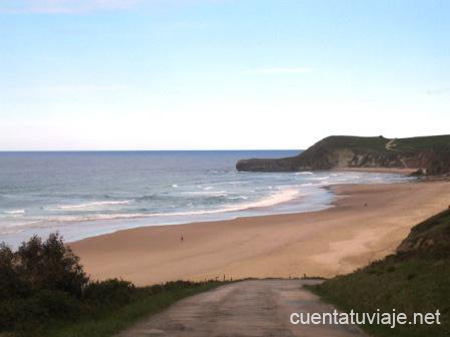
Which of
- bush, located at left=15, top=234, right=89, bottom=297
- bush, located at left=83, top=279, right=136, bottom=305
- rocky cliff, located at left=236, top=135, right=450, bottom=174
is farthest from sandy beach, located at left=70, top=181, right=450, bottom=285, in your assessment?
rocky cliff, located at left=236, top=135, right=450, bottom=174

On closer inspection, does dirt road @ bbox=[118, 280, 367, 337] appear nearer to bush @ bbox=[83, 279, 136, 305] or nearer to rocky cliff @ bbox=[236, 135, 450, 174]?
bush @ bbox=[83, 279, 136, 305]

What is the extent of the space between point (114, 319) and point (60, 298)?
159 centimetres

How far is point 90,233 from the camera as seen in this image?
3991cm

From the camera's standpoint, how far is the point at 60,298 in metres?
12.1

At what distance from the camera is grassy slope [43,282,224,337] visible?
1011 cm

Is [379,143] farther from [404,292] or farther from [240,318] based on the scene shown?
[240,318]

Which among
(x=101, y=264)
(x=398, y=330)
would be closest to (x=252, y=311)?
(x=398, y=330)

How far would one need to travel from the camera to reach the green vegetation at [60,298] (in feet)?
35.0

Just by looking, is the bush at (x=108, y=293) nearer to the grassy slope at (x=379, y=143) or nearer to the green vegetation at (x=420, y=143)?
the green vegetation at (x=420, y=143)

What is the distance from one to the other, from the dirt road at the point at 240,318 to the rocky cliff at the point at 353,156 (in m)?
124

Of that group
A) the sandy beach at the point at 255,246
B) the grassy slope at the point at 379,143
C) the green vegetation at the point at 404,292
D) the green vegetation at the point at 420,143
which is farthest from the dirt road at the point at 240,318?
the grassy slope at the point at 379,143

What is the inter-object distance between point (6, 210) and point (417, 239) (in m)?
45.6

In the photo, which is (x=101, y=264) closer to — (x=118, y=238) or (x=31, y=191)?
(x=118, y=238)

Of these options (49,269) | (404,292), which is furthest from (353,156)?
(404,292)
